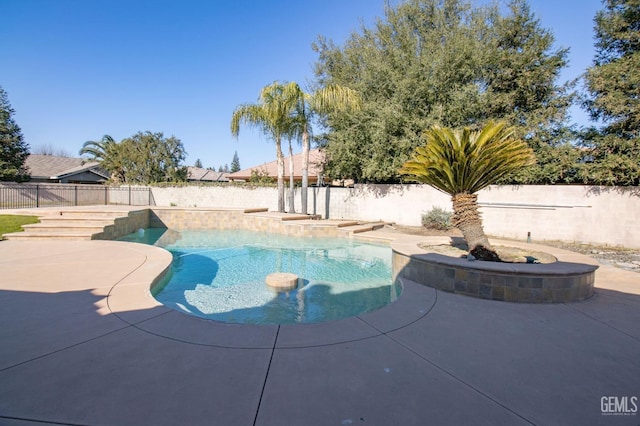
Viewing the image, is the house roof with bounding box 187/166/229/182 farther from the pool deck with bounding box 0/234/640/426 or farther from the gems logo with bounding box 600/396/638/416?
the gems logo with bounding box 600/396/638/416

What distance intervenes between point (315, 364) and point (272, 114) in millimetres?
13307

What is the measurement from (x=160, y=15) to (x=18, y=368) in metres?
14.3

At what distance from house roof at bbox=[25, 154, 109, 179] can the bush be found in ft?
98.8

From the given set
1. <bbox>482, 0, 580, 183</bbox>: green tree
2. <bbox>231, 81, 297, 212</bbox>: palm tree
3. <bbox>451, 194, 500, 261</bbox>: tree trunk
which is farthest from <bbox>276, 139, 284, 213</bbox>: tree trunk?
<bbox>451, 194, 500, 261</bbox>: tree trunk

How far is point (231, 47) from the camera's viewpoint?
1514 cm

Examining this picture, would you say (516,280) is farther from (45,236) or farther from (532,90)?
(532,90)

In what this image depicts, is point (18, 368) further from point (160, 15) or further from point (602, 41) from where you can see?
point (602, 41)

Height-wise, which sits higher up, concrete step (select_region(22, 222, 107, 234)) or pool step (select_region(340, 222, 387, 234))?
concrete step (select_region(22, 222, 107, 234))

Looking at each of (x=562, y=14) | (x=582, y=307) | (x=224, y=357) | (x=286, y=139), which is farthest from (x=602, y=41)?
(x=224, y=357)

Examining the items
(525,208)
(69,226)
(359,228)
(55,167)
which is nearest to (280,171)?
(359,228)

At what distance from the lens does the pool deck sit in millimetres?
2066

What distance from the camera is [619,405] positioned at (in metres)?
2.24

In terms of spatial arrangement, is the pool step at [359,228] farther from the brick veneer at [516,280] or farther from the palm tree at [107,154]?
the palm tree at [107,154]

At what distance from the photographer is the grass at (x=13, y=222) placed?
8531mm
